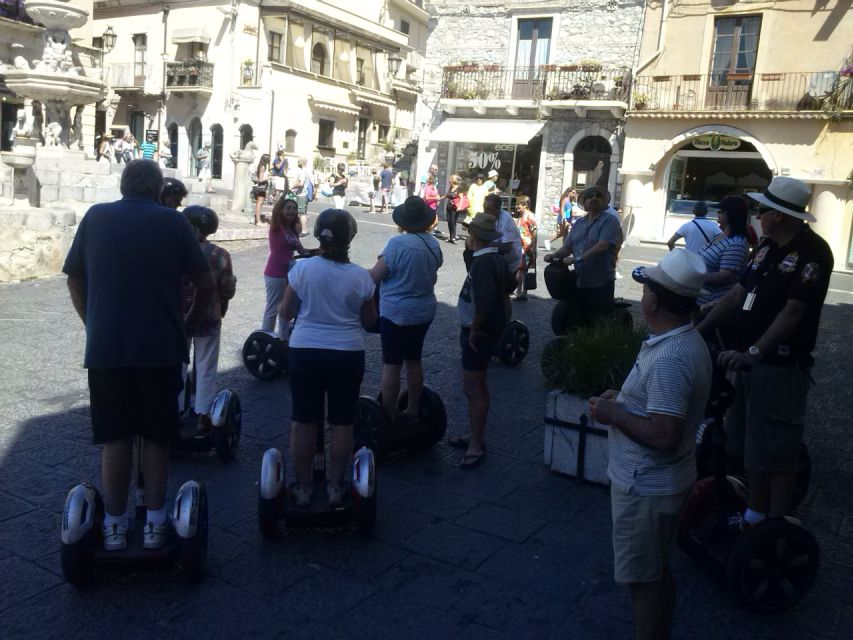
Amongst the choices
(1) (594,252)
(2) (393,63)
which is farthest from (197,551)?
(2) (393,63)

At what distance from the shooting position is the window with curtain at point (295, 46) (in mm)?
37531

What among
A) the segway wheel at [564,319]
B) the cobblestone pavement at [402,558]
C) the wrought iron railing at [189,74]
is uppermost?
the wrought iron railing at [189,74]

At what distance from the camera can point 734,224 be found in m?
5.97

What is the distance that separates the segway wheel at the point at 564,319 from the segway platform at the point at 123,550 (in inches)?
179

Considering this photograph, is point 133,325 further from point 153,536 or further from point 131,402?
point 153,536

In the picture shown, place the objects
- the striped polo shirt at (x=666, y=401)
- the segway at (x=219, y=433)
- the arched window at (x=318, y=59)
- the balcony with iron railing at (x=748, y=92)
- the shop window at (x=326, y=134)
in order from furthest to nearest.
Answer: the shop window at (x=326, y=134) → the arched window at (x=318, y=59) → the balcony with iron railing at (x=748, y=92) → the segway at (x=219, y=433) → the striped polo shirt at (x=666, y=401)

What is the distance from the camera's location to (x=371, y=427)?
5227 millimetres

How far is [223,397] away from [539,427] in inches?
93.6

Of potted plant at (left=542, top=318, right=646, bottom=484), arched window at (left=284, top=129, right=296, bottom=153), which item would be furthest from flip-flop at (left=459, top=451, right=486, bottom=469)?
arched window at (left=284, top=129, right=296, bottom=153)

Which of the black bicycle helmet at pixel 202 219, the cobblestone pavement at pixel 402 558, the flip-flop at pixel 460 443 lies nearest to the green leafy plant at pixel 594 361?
the cobblestone pavement at pixel 402 558

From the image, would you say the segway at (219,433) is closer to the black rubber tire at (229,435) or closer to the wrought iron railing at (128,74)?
the black rubber tire at (229,435)

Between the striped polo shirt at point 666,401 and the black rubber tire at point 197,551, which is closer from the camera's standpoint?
the striped polo shirt at point 666,401

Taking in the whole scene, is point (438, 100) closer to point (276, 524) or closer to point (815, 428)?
point (815, 428)

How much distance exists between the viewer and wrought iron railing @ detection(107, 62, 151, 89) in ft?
132
